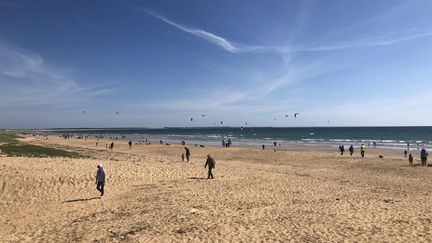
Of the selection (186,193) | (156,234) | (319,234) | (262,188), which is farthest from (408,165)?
(156,234)

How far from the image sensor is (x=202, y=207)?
15.0 m

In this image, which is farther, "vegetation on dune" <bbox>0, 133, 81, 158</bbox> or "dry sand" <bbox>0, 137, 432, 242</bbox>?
"vegetation on dune" <bbox>0, 133, 81, 158</bbox>

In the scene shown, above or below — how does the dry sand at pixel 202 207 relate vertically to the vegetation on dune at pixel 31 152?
below

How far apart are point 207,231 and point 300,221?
3119mm

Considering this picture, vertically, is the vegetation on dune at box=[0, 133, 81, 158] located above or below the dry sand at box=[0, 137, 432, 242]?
above

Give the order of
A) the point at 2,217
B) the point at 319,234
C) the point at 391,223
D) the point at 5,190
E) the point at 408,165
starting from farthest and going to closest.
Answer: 1. the point at 408,165
2. the point at 5,190
3. the point at 2,217
4. the point at 391,223
5. the point at 319,234

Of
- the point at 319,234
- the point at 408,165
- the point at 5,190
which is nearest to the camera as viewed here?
the point at 319,234

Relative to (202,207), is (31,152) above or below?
above

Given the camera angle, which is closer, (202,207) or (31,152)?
(202,207)

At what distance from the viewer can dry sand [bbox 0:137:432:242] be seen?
11523mm

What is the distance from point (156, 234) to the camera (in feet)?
37.7

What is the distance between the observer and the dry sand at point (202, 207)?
11.5 metres

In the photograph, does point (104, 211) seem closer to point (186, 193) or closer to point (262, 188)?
point (186, 193)

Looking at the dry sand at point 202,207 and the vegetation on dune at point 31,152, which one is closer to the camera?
the dry sand at point 202,207
